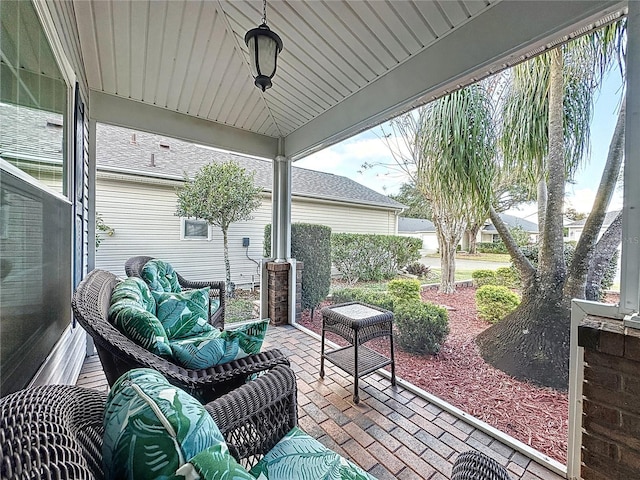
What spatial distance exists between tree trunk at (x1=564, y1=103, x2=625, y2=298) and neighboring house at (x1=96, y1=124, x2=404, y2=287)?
249 centimetres

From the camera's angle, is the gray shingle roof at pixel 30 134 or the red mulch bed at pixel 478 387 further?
the red mulch bed at pixel 478 387

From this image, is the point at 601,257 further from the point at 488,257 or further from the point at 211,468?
the point at 211,468

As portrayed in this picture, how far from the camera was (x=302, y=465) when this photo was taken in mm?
1051

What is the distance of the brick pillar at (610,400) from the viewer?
1.36m

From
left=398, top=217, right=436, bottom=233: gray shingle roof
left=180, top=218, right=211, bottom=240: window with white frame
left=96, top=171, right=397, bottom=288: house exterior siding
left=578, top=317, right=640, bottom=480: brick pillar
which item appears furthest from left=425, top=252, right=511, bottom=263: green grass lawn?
left=180, top=218, right=211, bottom=240: window with white frame

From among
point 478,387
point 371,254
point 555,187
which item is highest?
point 555,187

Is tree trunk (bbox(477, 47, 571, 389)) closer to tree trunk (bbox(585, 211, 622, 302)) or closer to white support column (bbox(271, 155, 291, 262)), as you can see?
tree trunk (bbox(585, 211, 622, 302))

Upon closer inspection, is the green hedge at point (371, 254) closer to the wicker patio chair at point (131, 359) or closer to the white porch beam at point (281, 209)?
the white porch beam at point (281, 209)

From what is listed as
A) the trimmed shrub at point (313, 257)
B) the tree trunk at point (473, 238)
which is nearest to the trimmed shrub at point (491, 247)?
the tree trunk at point (473, 238)

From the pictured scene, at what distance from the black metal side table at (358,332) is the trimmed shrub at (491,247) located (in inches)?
38.1

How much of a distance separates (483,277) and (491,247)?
0.27 m

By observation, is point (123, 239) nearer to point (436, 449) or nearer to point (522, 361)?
point (436, 449)

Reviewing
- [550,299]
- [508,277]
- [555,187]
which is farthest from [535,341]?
[555,187]

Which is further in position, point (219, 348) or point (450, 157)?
point (450, 157)
